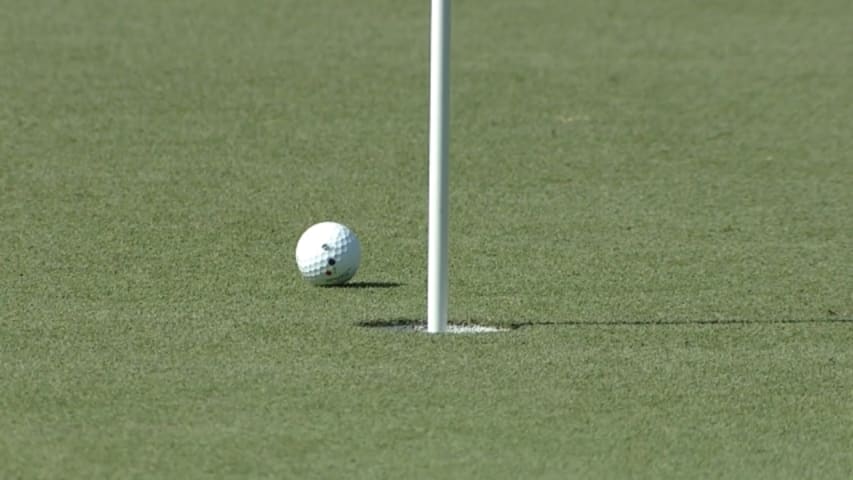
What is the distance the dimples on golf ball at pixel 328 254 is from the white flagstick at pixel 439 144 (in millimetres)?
1153

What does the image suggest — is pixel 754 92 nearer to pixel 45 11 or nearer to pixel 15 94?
pixel 15 94

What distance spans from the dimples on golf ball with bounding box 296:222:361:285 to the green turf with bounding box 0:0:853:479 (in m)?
0.11

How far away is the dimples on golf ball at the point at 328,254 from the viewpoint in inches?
352

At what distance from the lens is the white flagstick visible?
761cm

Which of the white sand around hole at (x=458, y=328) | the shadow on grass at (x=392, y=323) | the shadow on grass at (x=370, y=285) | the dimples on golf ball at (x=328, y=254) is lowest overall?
the white sand around hole at (x=458, y=328)

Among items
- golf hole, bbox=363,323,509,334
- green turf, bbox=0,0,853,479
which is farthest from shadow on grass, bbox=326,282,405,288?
golf hole, bbox=363,323,509,334

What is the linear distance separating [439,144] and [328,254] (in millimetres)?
1438

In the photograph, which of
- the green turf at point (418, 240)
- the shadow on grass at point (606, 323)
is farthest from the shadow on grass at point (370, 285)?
the shadow on grass at point (606, 323)

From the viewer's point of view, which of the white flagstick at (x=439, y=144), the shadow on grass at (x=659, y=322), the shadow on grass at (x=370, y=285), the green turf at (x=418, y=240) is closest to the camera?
the green turf at (x=418, y=240)

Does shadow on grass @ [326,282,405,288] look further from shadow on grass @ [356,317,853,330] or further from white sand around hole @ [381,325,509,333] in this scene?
white sand around hole @ [381,325,509,333]

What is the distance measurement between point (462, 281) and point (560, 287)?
0.50 metres

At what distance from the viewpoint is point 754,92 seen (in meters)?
15.5

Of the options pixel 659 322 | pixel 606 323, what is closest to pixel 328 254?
pixel 606 323

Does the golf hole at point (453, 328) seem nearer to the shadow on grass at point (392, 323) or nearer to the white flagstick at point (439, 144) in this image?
the shadow on grass at point (392, 323)
